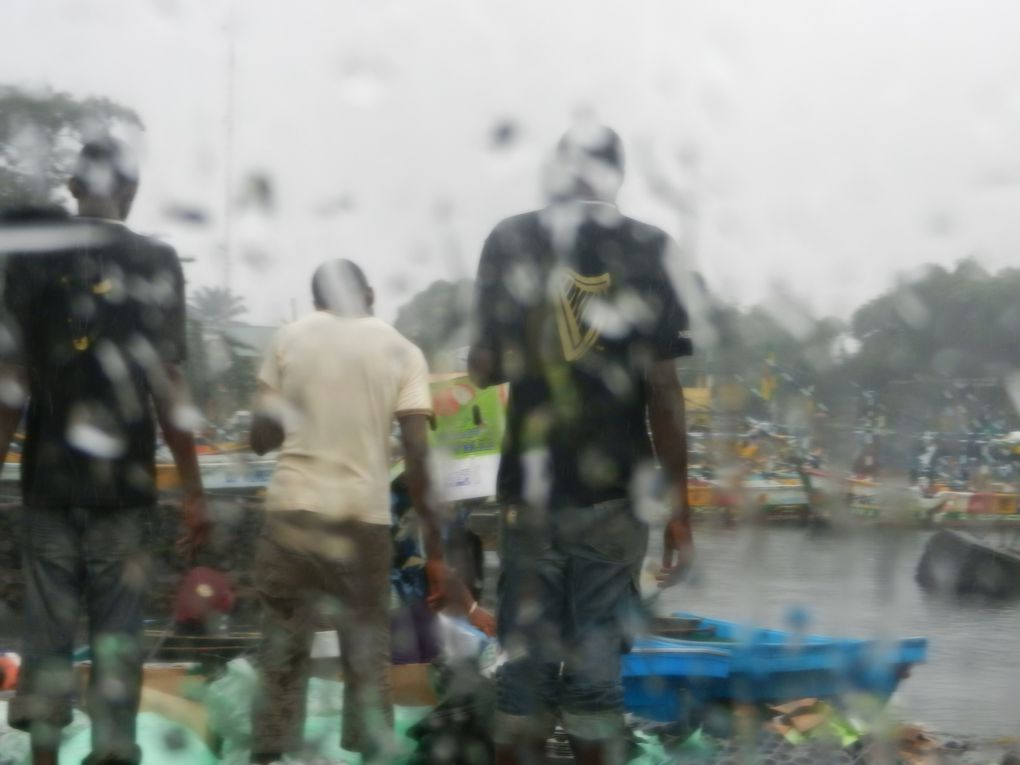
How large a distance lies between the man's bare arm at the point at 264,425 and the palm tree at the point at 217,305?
0.44 metres

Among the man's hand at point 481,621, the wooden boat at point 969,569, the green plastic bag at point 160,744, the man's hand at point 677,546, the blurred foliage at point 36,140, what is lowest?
the wooden boat at point 969,569

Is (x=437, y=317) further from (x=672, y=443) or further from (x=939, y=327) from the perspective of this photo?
(x=939, y=327)

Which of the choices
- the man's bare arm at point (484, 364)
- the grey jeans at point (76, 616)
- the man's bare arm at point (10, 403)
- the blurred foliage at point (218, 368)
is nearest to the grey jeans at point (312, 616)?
the grey jeans at point (76, 616)

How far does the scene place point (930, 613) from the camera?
10.2 m

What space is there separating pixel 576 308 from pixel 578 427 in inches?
10.0

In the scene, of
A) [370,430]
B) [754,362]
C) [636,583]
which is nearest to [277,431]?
[370,430]

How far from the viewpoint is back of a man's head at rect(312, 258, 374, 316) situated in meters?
3.37

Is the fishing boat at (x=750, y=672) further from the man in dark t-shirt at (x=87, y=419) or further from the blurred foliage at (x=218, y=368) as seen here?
the man in dark t-shirt at (x=87, y=419)

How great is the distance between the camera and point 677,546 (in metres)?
2.93

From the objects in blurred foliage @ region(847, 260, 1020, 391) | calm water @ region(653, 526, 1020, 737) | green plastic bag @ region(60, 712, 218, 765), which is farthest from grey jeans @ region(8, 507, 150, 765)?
blurred foliage @ region(847, 260, 1020, 391)

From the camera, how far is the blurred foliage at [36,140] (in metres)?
5.39

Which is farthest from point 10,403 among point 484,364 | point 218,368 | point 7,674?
point 218,368

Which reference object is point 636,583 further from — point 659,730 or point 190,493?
point 659,730

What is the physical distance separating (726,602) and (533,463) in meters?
8.00
